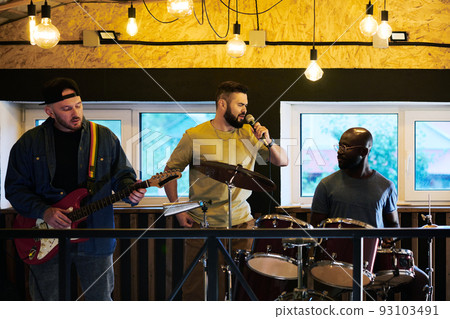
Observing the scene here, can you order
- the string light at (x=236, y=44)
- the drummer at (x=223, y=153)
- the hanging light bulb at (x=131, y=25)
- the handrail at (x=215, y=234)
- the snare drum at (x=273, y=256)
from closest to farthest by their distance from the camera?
the handrail at (x=215, y=234)
the snare drum at (x=273, y=256)
the drummer at (x=223, y=153)
the hanging light bulb at (x=131, y=25)
the string light at (x=236, y=44)

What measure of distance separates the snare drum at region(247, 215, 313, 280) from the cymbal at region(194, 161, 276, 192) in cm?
23

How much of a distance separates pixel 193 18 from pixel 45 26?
5.46 ft

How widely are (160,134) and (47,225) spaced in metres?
1.99

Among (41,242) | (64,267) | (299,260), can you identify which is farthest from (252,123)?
(64,267)

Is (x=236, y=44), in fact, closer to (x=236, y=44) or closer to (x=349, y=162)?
(x=236, y=44)

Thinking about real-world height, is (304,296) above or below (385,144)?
below

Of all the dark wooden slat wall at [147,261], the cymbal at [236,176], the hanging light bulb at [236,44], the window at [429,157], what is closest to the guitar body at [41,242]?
the cymbal at [236,176]

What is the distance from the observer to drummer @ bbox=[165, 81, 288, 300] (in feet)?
11.4

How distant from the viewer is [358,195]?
3.33m

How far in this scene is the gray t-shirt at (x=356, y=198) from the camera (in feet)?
10.9

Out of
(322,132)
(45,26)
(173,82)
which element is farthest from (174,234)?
(322,132)

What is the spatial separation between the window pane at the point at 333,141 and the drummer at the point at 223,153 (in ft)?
4.13

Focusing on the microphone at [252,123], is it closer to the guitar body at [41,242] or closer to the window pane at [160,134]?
the guitar body at [41,242]

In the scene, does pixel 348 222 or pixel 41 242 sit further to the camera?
pixel 348 222
